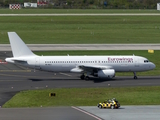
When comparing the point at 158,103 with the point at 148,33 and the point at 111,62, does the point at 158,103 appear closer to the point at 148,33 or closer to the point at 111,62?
A: the point at 111,62

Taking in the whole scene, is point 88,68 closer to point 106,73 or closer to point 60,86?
point 106,73

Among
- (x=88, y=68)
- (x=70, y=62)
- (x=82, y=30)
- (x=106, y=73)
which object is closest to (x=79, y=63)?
(x=70, y=62)

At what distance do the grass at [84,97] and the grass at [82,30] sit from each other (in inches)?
2052

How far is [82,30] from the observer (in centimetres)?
12762

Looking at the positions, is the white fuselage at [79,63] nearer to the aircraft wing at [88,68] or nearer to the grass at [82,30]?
the aircraft wing at [88,68]

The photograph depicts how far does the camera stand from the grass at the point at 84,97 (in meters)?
43.4

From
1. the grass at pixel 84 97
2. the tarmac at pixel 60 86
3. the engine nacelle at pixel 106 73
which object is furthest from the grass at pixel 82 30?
the grass at pixel 84 97

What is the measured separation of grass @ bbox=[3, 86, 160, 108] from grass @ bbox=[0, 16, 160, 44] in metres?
52.1

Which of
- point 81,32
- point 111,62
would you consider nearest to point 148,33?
point 81,32

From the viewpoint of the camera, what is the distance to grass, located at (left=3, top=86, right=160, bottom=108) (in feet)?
142

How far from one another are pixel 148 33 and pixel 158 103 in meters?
79.1

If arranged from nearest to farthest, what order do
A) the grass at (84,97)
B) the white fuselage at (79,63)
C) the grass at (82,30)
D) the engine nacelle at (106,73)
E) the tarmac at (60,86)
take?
the tarmac at (60,86) < the grass at (84,97) < the engine nacelle at (106,73) < the white fuselage at (79,63) < the grass at (82,30)

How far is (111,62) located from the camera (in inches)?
2389

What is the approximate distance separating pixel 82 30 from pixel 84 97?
8184cm
